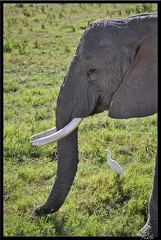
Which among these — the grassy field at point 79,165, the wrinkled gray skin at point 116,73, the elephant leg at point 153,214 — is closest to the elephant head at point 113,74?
the wrinkled gray skin at point 116,73

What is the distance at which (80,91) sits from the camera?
260 cm

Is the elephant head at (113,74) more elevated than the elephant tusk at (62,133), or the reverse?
the elephant head at (113,74)

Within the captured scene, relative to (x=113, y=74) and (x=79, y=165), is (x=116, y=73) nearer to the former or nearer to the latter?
(x=113, y=74)

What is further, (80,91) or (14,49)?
(14,49)

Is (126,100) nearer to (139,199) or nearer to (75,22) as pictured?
(139,199)

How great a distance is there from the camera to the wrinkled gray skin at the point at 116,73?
2430 mm

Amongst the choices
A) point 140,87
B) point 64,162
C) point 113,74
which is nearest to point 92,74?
point 113,74

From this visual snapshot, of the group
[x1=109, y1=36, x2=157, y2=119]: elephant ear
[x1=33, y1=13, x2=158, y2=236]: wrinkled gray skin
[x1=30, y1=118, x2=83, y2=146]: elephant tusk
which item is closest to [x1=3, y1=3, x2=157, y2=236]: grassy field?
[x1=33, y1=13, x2=158, y2=236]: wrinkled gray skin

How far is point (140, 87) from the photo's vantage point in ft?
7.97

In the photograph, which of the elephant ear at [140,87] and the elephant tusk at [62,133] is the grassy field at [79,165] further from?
the elephant ear at [140,87]

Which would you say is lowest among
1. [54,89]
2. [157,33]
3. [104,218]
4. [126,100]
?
[104,218]

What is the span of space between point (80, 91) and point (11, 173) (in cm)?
145

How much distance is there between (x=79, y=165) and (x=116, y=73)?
1519mm

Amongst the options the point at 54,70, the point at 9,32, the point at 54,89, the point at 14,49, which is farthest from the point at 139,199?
the point at 9,32
